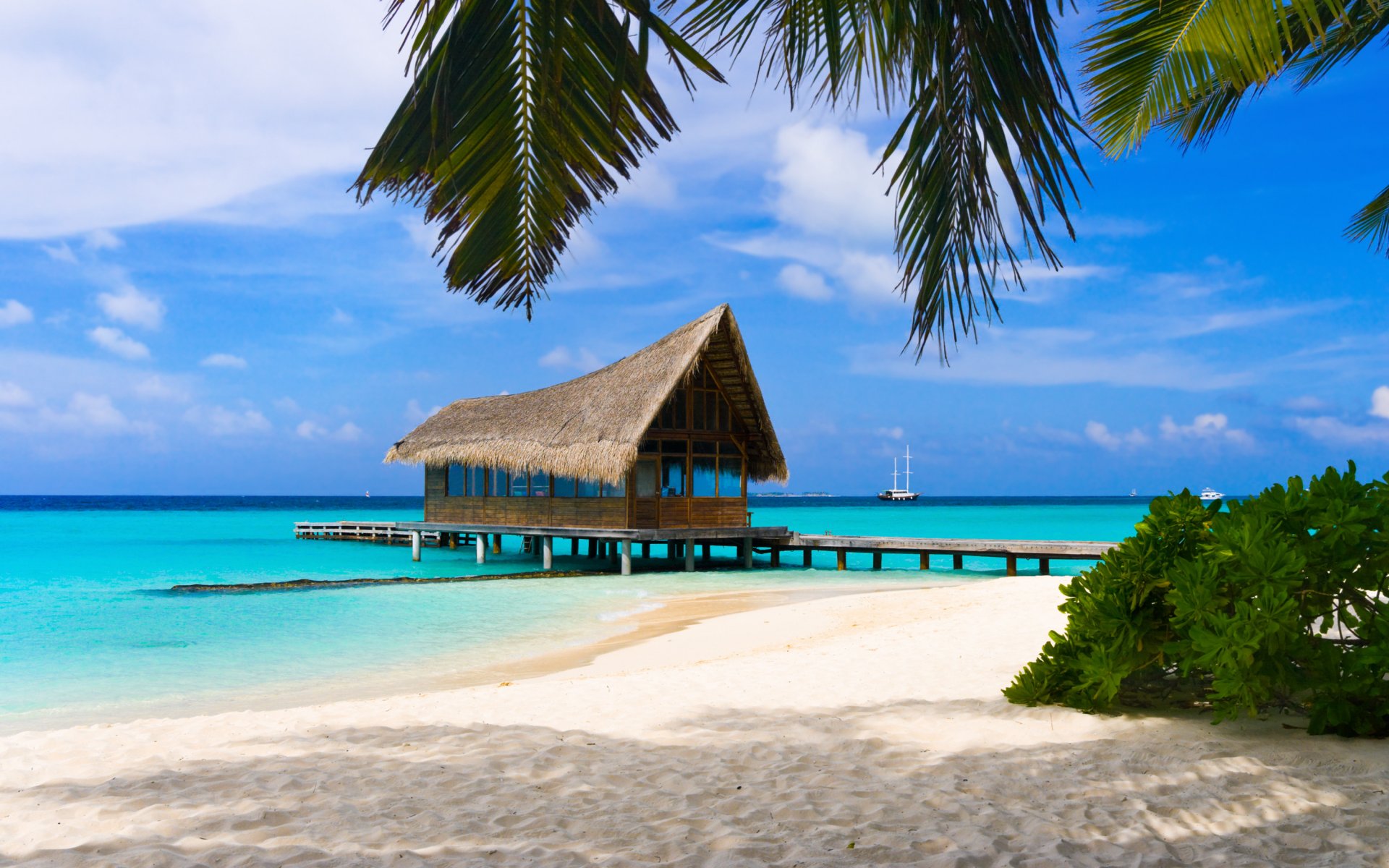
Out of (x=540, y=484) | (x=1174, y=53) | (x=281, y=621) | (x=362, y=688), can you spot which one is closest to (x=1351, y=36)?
(x=1174, y=53)

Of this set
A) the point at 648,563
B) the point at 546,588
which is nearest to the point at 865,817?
the point at 546,588

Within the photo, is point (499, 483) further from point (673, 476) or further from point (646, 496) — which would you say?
point (673, 476)

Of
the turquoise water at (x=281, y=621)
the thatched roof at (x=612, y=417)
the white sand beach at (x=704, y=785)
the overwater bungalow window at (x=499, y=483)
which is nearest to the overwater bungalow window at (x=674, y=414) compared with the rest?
the thatched roof at (x=612, y=417)

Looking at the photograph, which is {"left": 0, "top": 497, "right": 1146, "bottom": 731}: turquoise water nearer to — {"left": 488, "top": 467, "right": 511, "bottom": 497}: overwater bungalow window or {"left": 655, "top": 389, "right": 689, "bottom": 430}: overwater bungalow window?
{"left": 488, "top": 467, "right": 511, "bottom": 497}: overwater bungalow window

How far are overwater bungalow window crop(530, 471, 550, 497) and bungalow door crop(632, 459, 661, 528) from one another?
2370mm

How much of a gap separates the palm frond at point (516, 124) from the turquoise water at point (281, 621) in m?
7.18

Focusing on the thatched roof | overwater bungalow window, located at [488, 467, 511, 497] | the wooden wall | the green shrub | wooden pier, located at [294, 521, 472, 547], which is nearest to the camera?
the green shrub

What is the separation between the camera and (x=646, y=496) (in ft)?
64.2

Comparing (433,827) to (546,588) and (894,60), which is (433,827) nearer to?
(894,60)

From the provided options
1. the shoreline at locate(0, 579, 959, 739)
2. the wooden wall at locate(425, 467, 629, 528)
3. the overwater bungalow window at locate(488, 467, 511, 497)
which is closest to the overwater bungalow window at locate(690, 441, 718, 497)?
the wooden wall at locate(425, 467, 629, 528)

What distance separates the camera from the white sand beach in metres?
3.14

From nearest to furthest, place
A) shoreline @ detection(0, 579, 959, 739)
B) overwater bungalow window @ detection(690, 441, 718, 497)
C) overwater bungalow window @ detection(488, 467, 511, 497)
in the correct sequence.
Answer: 1. shoreline @ detection(0, 579, 959, 739)
2. overwater bungalow window @ detection(690, 441, 718, 497)
3. overwater bungalow window @ detection(488, 467, 511, 497)

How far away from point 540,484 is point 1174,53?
18286 millimetres

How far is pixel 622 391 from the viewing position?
64.7ft
